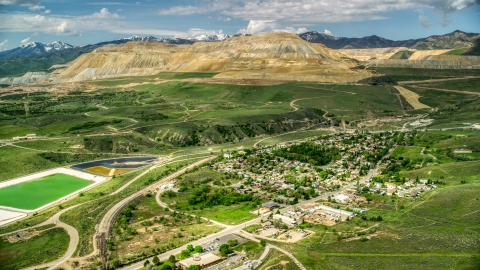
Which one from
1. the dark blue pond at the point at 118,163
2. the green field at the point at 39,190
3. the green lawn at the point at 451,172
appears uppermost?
the green lawn at the point at 451,172

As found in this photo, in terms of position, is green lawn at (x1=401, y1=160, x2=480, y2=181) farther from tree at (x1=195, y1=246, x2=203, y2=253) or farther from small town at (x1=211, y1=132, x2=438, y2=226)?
tree at (x1=195, y1=246, x2=203, y2=253)

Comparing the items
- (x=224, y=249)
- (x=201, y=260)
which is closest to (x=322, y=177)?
(x=224, y=249)

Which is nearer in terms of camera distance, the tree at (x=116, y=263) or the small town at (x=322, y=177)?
the tree at (x=116, y=263)

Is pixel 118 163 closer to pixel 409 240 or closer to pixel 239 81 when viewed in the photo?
pixel 409 240

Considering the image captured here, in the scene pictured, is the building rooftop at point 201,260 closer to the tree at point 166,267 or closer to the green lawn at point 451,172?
the tree at point 166,267

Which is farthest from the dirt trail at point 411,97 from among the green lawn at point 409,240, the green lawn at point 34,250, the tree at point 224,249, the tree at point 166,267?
the green lawn at point 34,250

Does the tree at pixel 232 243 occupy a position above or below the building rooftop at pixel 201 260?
above
